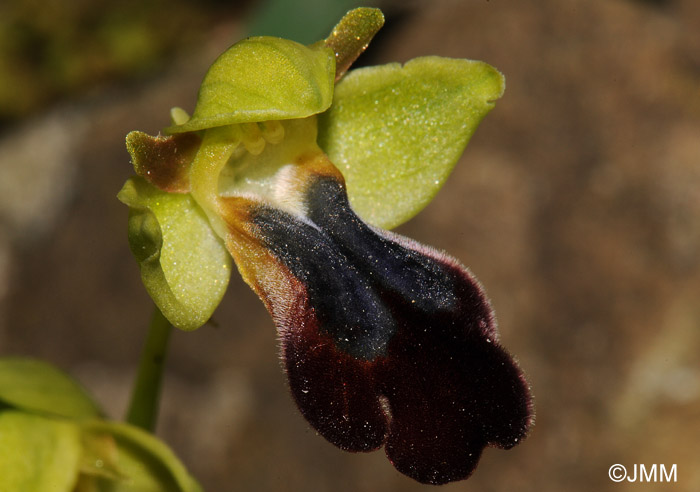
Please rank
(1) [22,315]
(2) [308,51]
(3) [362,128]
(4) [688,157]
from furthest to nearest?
1. (1) [22,315]
2. (4) [688,157]
3. (3) [362,128]
4. (2) [308,51]

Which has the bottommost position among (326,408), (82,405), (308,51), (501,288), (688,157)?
(501,288)

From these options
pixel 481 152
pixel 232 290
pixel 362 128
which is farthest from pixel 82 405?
pixel 481 152

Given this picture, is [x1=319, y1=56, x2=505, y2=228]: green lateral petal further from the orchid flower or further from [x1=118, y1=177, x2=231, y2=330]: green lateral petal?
[x1=118, y1=177, x2=231, y2=330]: green lateral petal

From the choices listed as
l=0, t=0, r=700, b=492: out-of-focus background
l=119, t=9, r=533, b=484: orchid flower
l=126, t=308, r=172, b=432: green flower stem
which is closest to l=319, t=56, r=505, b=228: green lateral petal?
l=119, t=9, r=533, b=484: orchid flower

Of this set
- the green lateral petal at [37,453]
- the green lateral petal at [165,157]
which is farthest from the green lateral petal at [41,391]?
the green lateral petal at [165,157]

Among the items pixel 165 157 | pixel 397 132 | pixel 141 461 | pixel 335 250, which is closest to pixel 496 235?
pixel 397 132

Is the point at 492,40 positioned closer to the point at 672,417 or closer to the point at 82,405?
the point at 672,417

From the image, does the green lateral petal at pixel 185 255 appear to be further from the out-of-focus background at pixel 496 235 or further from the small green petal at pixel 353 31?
the out-of-focus background at pixel 496 235
